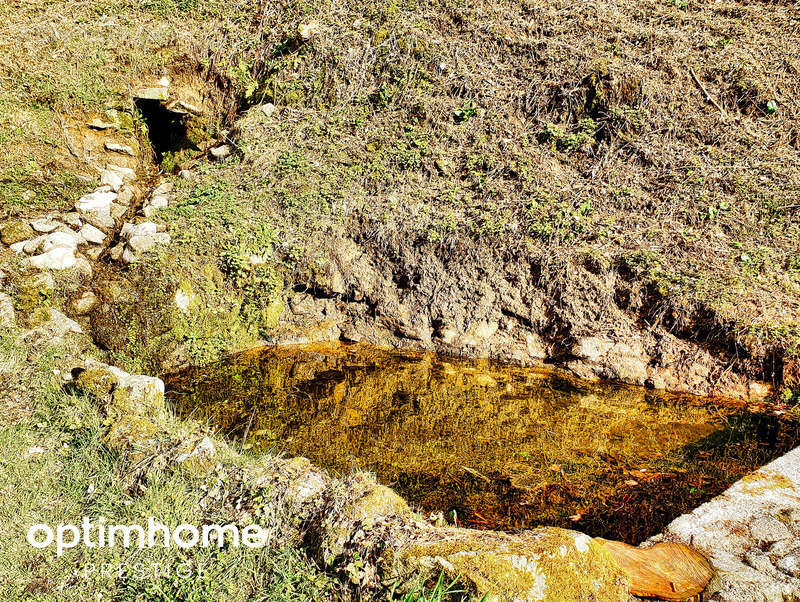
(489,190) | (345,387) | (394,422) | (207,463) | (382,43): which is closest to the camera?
(207,463)

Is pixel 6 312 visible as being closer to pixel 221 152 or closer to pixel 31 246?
pixel 31 246

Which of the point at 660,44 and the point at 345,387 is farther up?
the point at 660,44

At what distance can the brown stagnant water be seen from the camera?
3215 mm

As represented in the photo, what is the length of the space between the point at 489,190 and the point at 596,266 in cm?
152

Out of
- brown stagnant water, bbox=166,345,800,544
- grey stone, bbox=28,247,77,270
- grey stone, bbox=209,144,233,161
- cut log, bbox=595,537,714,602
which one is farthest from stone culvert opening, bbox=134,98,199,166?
cut log, bbox=595,537,714,602

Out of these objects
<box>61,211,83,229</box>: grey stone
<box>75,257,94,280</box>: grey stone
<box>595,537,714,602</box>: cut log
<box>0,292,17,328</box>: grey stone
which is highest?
<box>595,537,714,602</box>: cut log

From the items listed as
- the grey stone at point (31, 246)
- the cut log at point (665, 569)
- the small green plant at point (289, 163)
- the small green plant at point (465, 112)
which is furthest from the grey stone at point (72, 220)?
the cut log at point (665, 569)

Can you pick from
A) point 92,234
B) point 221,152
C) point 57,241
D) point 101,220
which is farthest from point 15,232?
point 221,152

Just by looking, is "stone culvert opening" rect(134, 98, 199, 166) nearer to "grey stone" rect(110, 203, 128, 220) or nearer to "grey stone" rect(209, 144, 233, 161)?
"grey stone" rect(209, 144, 233, 161)

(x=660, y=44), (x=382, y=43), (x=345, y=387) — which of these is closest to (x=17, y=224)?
(x=345, y=387)

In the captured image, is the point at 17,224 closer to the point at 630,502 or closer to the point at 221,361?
the point at 221,361

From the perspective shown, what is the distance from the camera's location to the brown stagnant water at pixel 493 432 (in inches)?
127

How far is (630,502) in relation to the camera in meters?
3.19

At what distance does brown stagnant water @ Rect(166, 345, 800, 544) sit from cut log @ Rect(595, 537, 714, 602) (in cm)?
60
